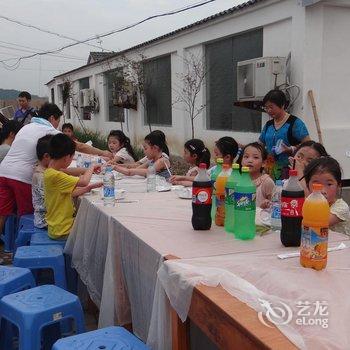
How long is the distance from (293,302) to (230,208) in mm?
863

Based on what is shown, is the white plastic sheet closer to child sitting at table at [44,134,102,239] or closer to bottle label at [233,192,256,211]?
bottle label at [233,192,256,211]

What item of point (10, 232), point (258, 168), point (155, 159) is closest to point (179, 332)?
point (258, 168)

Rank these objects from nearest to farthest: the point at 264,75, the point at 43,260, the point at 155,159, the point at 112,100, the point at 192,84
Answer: the point at 43,260, the point at 155,159, the point at 264,75, the point at 192,84, the point at 112,100

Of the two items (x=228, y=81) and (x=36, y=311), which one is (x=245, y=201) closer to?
(x=36, y=311)

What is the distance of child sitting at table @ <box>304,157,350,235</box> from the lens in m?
2.24

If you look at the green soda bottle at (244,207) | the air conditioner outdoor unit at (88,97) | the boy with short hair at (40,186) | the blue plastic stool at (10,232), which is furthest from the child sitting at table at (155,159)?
the air conditioner outdoor unit at (88,97)

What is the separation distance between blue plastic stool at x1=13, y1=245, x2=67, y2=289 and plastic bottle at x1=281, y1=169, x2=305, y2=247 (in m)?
1.70

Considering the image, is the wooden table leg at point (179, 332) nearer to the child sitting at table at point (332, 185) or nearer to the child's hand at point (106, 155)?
the child sitting at table at point (332, 185)

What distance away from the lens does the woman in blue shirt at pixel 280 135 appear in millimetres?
4223

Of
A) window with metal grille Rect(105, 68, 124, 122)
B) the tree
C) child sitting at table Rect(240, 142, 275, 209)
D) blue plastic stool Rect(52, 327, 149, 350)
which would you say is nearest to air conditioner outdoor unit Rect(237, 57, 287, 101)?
the tree

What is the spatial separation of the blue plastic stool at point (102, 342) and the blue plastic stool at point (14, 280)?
36.5 inches

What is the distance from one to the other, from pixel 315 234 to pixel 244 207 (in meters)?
0.50

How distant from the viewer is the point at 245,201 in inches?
79.1

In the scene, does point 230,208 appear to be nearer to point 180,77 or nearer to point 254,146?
point 254,146
